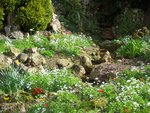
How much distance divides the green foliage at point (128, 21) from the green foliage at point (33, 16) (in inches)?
133

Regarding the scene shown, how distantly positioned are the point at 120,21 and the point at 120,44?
2.90 m

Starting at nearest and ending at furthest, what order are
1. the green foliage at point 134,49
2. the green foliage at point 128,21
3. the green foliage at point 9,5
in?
1. the green foliage at point 134,49
2. the green foliage at point 9,5
3. the green foliage at point 128,21

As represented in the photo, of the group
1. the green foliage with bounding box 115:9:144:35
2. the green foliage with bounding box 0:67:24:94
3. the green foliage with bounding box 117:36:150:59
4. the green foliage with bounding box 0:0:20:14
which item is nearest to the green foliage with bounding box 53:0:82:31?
the green foliage with bounding box 115:9:144:35

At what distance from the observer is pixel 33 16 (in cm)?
1323

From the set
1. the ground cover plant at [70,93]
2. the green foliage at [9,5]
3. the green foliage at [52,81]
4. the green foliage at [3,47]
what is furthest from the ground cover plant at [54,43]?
the green foliage at [52,81]

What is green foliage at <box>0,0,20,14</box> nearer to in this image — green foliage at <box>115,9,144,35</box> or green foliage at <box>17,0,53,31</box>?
green foliage at <box>17,0,53,31</box>

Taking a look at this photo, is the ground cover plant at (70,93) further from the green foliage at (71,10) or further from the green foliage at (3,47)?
the green foliage at (71,10)

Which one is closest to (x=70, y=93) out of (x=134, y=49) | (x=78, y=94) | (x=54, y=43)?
(x=78, y=94)

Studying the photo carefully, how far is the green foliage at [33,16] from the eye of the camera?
43.1 feet

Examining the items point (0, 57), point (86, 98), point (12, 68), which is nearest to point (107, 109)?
point (86, 98)

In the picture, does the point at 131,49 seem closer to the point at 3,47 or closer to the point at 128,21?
the point at 128,21

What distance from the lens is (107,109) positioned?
24.7 feet

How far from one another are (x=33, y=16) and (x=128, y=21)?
431 centimetres

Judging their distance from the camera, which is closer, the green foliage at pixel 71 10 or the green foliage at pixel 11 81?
the green foliage at pixel 11 81
